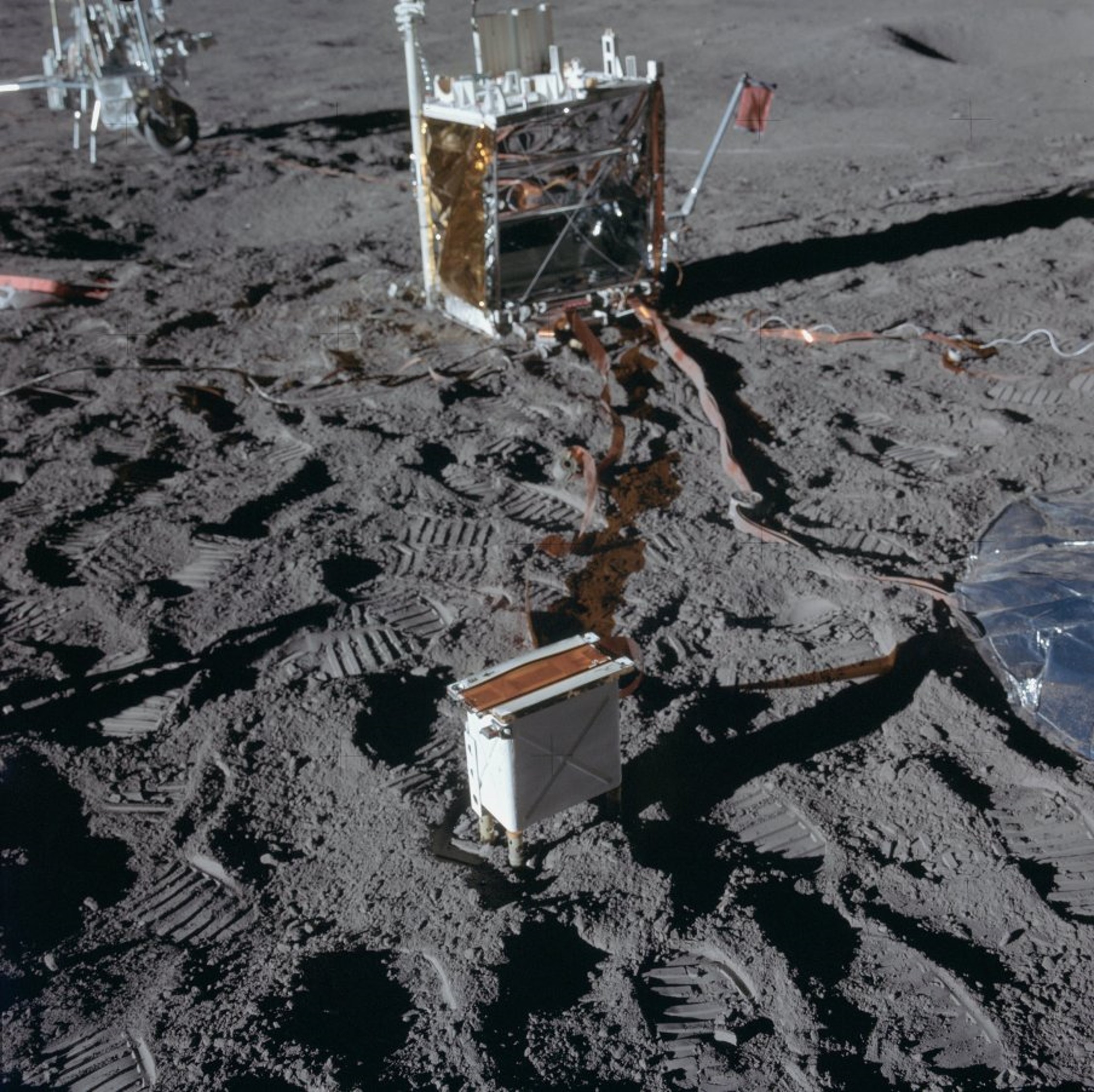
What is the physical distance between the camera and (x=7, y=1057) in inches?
86.9

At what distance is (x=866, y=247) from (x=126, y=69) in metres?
5.31

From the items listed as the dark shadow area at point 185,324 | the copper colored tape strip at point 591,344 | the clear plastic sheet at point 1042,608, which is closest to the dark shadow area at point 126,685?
the clear plastic sheet at point 1042,608

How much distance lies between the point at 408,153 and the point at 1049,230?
488 cm

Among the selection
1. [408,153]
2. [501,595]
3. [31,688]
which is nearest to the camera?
[31,688]

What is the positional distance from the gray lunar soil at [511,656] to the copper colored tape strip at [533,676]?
1.54 ft

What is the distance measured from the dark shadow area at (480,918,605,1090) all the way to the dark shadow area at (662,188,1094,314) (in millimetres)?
4020

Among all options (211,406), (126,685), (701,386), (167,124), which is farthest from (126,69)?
(126,685)

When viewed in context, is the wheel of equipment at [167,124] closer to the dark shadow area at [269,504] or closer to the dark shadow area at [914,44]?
the dark shadow area at [269,504]

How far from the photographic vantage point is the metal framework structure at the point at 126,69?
307 inches

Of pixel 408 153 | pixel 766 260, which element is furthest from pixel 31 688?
pixel 408 153

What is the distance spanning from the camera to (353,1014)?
2.27 metres

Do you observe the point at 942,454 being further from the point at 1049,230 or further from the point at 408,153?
the point at 408,153

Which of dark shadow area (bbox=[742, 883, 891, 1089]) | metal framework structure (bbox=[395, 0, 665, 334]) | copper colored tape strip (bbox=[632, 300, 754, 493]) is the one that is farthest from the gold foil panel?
dark shadow area (bbox=[742, 883, 891, 1089])

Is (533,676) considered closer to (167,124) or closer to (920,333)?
(920,333)
